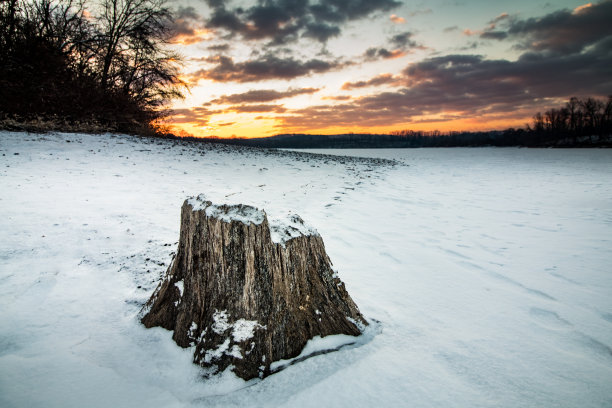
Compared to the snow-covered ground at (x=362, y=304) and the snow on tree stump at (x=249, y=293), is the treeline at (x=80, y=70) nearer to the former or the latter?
the snow-covered ground at (x=362, y=304)

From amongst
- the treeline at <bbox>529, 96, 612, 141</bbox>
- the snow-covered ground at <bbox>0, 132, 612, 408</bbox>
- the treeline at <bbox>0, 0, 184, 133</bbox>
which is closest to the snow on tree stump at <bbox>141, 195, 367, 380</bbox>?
the snow-covered ground at <bbox>0, 132, 612, 408</bbox>

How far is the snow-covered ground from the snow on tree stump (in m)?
0.15

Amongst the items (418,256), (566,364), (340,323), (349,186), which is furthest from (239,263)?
(349,186)

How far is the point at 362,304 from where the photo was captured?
2.76 m

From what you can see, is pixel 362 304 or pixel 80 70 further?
pixel 80 70

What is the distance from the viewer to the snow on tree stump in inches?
72.9

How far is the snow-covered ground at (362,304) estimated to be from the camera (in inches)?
66.4

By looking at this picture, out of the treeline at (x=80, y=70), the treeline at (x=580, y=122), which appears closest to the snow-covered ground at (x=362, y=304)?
the treeline at (x=80, y=70)

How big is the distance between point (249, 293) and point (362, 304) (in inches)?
51.9

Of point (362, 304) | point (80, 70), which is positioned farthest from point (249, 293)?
point (80, 70)

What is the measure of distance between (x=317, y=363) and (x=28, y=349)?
78.3 inches

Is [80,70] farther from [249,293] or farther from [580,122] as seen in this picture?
[580,122]

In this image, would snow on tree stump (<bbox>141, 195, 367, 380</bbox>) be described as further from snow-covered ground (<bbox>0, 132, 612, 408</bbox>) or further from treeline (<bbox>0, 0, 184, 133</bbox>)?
treeline (<bbox>0, 0, 184, 133</bbox>)

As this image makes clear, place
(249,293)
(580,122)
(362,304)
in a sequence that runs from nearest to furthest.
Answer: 1. (249,293)
2. (362,304)
3. (580,122)
